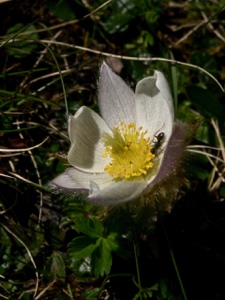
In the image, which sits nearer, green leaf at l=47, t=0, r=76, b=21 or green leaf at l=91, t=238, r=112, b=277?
green leaf at l=91, t=238, r=112, b=277

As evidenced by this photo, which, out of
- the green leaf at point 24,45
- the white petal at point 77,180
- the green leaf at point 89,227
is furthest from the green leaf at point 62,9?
the green leaf at point 89,227

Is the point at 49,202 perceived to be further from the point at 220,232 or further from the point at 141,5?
the point at 141,5

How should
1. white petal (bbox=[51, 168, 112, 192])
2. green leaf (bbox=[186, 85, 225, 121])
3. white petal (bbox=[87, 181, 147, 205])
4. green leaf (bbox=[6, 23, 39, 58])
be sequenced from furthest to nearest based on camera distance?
green leaf (bbox=[6, 23, 39, 58])
green leaf (bbox=[186, 85, 225, 121])
white petal (bbox=[51, 168, 112, 192])
white petal (bbox=[87, 181, 147, 205])

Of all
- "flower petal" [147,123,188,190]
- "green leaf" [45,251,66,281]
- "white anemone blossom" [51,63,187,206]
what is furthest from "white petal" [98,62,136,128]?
"green leaf" [45,251,66,281]

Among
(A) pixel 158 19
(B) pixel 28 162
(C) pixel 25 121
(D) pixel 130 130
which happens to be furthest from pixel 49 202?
(A) pixel 158 19

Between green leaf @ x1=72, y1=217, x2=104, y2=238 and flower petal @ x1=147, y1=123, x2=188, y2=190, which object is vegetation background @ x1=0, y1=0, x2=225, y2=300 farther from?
flower petal @ x1=147, y1=123, x2=188, y2=190

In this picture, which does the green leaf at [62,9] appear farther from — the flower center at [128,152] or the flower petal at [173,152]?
the flower petal at [173,152]

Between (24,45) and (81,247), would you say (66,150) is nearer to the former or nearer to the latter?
(81,247)
